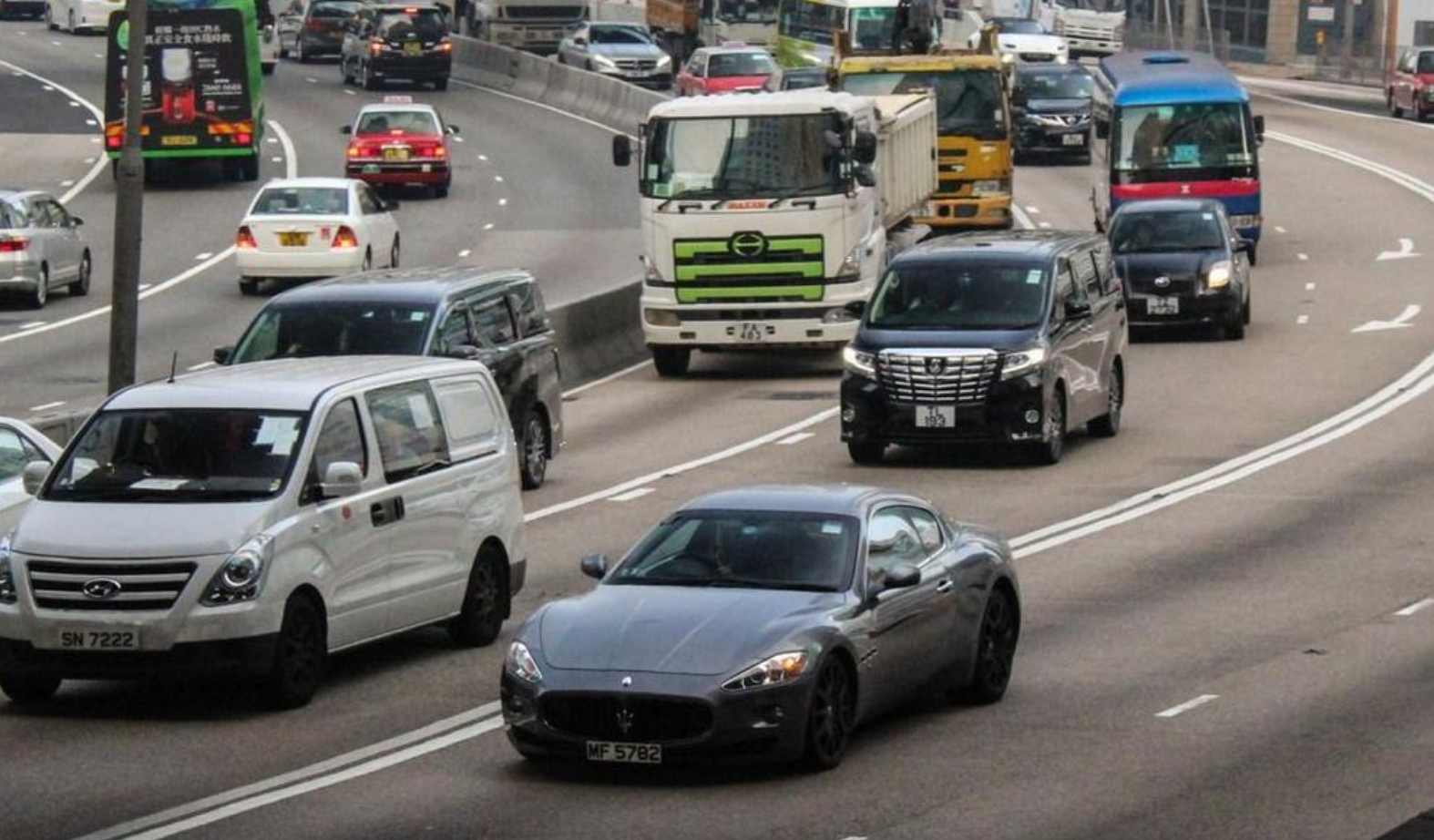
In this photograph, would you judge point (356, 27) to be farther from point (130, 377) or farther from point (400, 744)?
point (400, 744)

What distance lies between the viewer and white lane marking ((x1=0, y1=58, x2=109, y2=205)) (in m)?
56.7

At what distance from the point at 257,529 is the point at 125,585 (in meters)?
0.72

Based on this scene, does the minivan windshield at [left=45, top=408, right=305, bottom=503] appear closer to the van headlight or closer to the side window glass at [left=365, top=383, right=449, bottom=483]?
the van headlight

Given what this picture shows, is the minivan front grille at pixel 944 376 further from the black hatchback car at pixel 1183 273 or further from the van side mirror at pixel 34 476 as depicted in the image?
the van side mirror at pixel 34 476

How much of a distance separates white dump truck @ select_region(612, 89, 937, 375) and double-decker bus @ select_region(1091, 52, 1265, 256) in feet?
41.5

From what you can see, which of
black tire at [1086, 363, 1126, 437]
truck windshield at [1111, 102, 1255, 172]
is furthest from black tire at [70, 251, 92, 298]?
black tire at [1086, 363, 1126, 437]

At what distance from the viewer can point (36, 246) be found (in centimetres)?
4144

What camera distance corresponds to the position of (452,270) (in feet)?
83.5

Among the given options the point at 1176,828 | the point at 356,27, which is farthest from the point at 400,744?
the point at 356,27

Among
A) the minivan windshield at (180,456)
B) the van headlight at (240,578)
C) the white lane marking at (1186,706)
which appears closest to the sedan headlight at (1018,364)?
the white lane marking at (1186,706)

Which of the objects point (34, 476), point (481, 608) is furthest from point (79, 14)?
point (34, 476)

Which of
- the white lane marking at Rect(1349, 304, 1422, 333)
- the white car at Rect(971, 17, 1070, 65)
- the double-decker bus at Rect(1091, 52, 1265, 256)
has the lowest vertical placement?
the white lane marking at Rect(1349, 304, 1422, 333)

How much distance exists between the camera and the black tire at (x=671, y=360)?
3441 centimetres

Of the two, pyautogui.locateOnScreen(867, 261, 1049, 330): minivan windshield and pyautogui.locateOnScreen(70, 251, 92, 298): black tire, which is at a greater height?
pyautogui.locateOnScreen(867, 261, 1049, 330): minivan windshield
